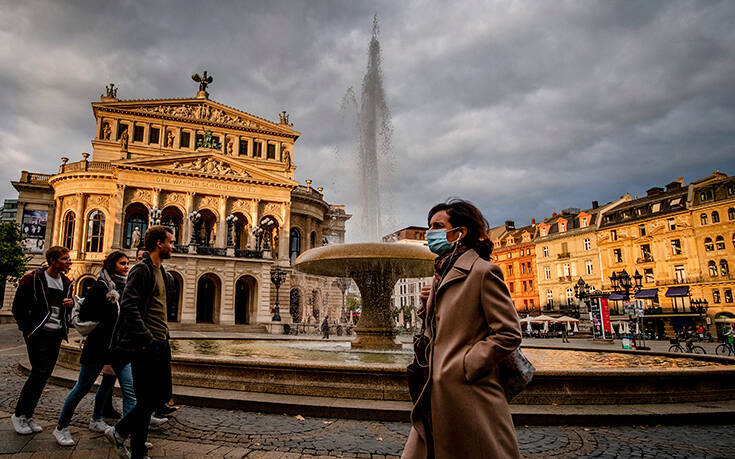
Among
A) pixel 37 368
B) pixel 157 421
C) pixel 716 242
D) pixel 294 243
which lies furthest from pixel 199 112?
pixel 716 242

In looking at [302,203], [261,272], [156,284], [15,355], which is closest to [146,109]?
[302,203]

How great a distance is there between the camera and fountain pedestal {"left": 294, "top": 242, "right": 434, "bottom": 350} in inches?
342

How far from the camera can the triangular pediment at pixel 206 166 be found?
35484mm

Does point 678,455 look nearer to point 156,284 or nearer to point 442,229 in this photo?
point 442,229

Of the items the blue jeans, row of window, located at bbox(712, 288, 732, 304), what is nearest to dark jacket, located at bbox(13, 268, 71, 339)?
the blue jeans

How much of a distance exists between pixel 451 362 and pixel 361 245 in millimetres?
6702

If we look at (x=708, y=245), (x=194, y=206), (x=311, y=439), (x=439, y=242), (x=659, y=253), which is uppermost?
(x=194, y=206)

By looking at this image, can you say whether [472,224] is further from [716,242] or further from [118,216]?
[716,242]

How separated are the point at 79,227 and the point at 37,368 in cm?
3762

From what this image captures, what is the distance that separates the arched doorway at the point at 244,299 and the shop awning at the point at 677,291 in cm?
3482

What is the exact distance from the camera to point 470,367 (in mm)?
1931

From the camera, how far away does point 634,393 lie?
5.51m

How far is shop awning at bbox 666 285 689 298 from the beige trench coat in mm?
43334

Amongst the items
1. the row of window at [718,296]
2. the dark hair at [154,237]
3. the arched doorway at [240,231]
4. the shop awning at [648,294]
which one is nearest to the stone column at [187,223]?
the arched doorway at [240,231]
